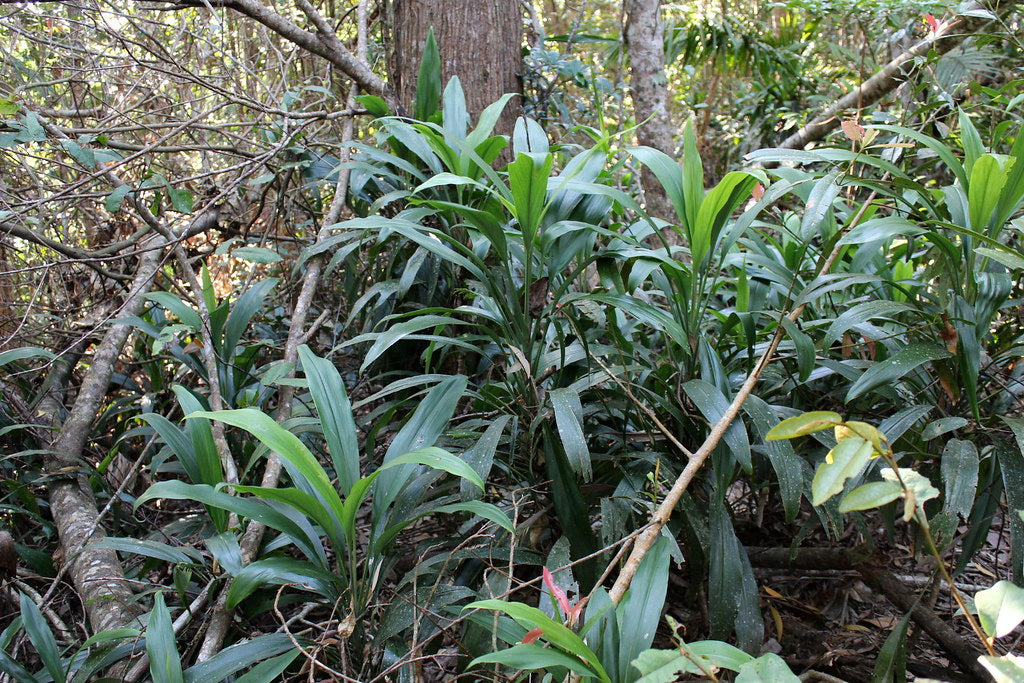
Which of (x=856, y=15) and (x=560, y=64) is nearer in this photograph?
(x=560, y=64)

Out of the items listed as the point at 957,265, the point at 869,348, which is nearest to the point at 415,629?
the point at 957,265

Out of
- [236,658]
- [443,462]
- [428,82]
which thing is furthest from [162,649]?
[428,82]

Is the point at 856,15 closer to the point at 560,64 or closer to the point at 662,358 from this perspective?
the point at 560,64

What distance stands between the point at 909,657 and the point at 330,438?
4.59 ft

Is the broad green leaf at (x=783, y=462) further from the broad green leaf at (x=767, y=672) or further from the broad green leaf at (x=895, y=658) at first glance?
the broad green leaf at (x=767, y=672)

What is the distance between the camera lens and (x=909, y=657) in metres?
1.56

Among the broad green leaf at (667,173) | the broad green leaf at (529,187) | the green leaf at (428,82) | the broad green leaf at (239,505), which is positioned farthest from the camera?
the green leaf at (428,82)

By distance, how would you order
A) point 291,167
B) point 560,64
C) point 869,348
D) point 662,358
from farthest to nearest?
Answer: point 560,64 → point 291,167 → point 869,348 → point 662,358

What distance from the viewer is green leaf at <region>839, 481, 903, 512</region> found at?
73 centimetres

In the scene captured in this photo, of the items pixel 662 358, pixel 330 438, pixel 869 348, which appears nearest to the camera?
pixel 330 438

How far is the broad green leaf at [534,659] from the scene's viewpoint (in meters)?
0.88

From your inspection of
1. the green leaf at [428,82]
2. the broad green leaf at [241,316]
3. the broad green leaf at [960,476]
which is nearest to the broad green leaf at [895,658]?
the broad green leaf at [960,476]

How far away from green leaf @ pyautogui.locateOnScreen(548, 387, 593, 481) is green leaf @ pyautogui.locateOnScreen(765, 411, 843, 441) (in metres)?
0.55

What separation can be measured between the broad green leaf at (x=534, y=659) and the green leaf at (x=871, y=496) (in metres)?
0.41
